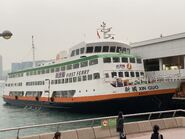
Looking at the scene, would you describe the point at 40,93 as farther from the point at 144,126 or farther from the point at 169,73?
the point at 144,126

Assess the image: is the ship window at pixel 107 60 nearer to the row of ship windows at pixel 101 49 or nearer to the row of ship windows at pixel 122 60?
the row of ship windows at pixel 122 60

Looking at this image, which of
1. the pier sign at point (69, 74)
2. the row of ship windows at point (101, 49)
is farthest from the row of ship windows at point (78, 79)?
the row of ship windows at point (101, 49)

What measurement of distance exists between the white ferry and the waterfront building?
1.94 meters

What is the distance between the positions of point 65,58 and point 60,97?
5.38 metres

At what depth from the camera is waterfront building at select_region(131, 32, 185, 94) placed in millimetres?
36031

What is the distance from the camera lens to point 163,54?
38250 millimetres

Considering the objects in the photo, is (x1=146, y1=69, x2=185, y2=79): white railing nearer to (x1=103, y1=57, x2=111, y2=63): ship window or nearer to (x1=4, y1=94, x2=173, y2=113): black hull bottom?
(x1=4, y1=94, x2=173, y2=113): black hull bottom

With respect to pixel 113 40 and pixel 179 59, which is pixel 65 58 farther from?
pixel 179 59

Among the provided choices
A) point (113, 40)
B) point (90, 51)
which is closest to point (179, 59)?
point (113, 40)

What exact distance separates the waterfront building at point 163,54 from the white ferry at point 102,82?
194 centimetres

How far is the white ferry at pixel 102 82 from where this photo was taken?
32.7 meters

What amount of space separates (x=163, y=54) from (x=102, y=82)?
9085mm

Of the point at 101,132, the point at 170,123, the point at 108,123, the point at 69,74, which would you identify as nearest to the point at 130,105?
the point at 69,74

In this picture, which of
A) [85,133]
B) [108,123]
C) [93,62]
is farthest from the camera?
[93,62]
